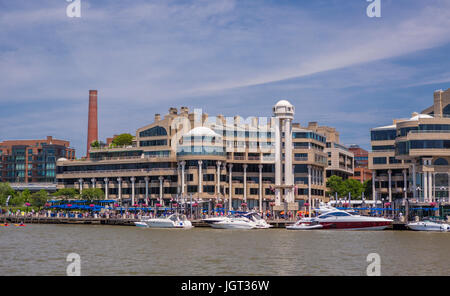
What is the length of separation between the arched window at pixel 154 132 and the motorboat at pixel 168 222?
46.1m

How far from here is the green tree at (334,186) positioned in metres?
187

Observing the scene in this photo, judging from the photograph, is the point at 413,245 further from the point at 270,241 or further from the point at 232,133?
the point at 232,133

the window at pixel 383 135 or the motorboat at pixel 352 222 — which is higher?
the window at pixel 383 135

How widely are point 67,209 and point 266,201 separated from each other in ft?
177

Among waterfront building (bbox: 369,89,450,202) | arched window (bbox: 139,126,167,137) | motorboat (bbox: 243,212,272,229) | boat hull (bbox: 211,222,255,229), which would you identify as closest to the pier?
motorboat (bbox: 243,212,272,229)

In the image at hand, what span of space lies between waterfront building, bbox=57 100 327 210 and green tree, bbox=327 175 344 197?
3236 mm

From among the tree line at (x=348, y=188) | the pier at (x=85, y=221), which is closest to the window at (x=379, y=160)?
the tree line at (x=348, y=188)

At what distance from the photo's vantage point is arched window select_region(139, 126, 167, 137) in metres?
184

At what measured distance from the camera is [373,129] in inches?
7106

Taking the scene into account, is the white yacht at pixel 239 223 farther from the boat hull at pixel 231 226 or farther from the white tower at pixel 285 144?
the white tower at pixel 285 144

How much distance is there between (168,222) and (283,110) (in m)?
40.2

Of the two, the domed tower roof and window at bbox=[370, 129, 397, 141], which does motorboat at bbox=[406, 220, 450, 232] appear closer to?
the domed tower roof

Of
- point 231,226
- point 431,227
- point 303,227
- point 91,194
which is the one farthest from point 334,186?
point 431,227

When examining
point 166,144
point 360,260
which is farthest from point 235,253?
point 166,144
